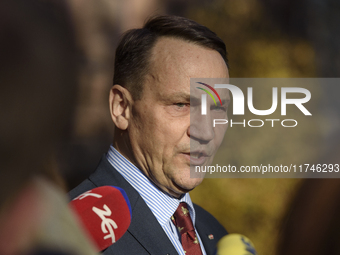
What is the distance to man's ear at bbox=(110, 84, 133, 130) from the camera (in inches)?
42.2

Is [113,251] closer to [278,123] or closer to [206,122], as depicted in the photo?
[206,122]

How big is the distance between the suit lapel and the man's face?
0.27 ft

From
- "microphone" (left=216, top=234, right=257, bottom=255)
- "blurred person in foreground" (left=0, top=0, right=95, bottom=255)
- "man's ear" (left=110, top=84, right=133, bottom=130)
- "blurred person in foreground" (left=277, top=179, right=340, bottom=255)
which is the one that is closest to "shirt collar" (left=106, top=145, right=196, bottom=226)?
"man's ear" (left=110, top=84, right=133, bottom=130)

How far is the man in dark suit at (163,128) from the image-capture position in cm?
102

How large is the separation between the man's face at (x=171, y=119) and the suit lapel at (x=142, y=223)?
83 mm

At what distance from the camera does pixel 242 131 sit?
2.02 m

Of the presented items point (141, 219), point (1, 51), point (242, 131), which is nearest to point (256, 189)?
point (242, 131)

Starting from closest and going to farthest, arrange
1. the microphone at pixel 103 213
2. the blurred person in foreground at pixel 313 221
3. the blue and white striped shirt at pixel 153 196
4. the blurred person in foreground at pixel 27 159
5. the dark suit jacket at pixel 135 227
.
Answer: the blurred person in foreground at pixel 27 159, the microphone at pixel 103 213, the dark suit jacket at pixel 135 227, the blue and white striped shirt at pixel 153 196, the blurred person in foreground at pixel 313 221

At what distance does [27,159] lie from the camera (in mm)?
264

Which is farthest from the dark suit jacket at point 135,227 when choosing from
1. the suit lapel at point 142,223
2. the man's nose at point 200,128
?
the man's nose at point 200,128

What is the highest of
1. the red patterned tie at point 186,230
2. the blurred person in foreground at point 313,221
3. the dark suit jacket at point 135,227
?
the dark suit jacket at point 135,227

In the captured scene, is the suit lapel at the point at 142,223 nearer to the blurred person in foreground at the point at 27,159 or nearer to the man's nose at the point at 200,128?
the man's nose at the point at 200,128

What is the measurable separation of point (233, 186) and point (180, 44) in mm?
1180

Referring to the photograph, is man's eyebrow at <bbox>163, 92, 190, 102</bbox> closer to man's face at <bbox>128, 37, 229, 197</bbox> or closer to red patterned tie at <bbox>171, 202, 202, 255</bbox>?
man's face at <bbox>128, 37, 229, 197</bbox>
